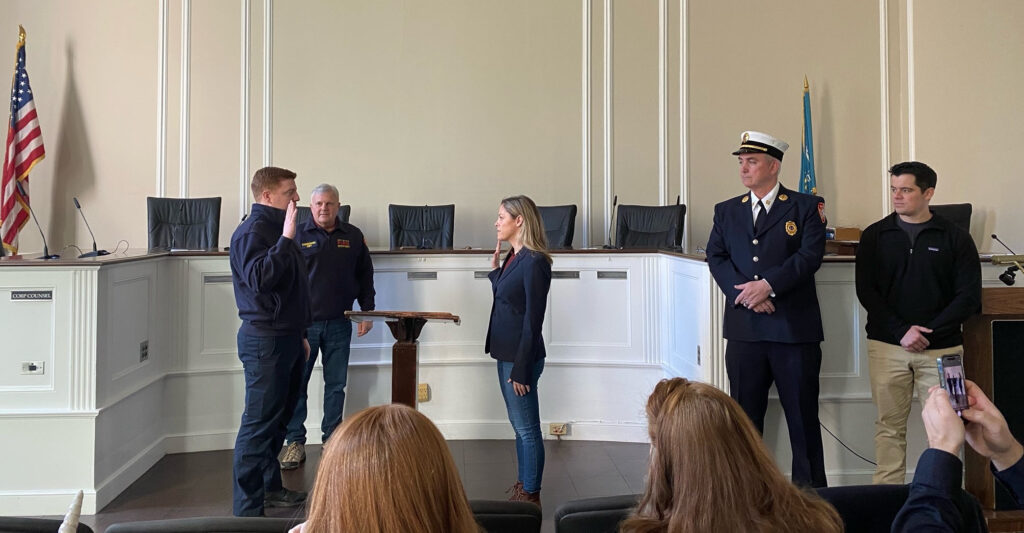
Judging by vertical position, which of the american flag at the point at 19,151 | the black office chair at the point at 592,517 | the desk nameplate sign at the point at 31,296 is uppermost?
the american flag at the point at 19,151

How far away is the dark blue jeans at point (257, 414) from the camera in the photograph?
3.20 meters

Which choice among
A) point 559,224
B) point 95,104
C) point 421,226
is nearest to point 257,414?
point 421,226

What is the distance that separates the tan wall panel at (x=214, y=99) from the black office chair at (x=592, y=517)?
241 inches

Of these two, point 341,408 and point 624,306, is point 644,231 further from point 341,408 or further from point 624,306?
point 341,408

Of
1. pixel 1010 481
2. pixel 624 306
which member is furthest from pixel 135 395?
pixel 1010 481

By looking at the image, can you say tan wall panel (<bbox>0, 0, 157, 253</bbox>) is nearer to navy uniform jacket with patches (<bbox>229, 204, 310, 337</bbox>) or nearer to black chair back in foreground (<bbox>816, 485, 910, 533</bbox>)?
navy uniform jacket with patches (<bbox>229, 204, 310, 337</bbox>)

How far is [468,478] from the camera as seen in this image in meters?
4.05

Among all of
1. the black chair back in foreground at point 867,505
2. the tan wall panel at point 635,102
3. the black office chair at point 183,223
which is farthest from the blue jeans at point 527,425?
the tan wall panel at point 635,102

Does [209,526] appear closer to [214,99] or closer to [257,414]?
[257,414]

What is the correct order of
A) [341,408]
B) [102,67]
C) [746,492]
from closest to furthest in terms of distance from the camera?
[746,492] < [341,408] < [102,67]

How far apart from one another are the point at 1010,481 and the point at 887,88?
22.2 feet

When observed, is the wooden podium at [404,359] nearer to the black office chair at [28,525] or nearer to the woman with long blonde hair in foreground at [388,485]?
the black office chair at [28,525]

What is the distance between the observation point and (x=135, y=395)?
4016mm

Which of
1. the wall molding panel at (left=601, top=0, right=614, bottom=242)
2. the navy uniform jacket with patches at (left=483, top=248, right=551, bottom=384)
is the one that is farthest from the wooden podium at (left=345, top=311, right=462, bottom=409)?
the wall molding panel at (left=601, top=0, right=614, bottom=242)
